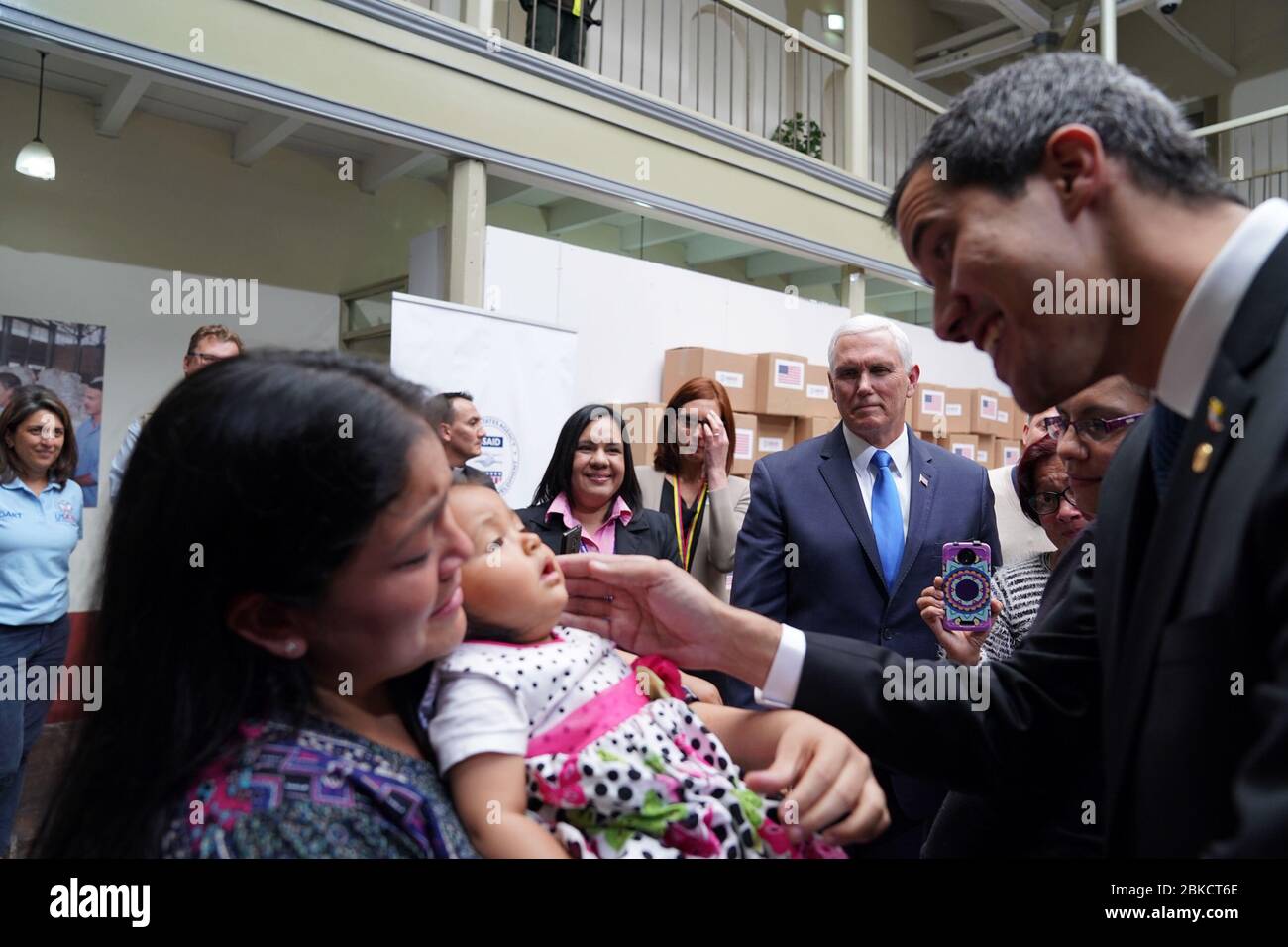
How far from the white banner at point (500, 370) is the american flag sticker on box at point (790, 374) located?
1668mm

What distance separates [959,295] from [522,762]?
2.26 ft

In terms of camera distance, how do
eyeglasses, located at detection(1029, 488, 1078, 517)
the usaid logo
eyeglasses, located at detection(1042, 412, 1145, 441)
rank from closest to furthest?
eyeglasses, located at detection(1042, 412, 1145, 441), eyeglasses, located at detection(1029, 488, 1078, 517), the usaid logo

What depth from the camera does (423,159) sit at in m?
5.75

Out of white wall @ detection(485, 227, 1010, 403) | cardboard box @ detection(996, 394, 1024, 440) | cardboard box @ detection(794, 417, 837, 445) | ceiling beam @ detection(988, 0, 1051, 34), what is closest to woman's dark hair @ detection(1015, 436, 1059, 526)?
white wall @ detection(485, 227, 1010, 403)

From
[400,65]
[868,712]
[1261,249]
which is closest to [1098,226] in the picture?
[1261,249]

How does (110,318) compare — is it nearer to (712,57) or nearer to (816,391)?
(816,391)

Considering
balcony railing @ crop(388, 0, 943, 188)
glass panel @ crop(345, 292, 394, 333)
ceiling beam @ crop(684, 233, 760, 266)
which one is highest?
balcony railing @ crop(388, 0, 943, 188)

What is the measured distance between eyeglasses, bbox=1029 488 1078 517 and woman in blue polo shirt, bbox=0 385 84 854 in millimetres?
3102

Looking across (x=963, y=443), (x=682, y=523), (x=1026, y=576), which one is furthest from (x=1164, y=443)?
(x=963, y=443)

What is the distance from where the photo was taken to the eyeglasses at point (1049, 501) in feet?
6.37

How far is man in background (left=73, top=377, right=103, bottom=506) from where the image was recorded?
509cm

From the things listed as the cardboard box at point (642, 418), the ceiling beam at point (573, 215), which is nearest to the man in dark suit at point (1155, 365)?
the cardboard box at point (642, 418)

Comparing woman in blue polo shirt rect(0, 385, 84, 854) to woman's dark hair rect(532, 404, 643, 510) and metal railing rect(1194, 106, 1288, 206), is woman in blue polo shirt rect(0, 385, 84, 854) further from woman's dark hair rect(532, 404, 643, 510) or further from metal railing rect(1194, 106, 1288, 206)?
metal railing rect(1194, 106, 1288, 206)

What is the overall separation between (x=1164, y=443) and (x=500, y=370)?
364cm
